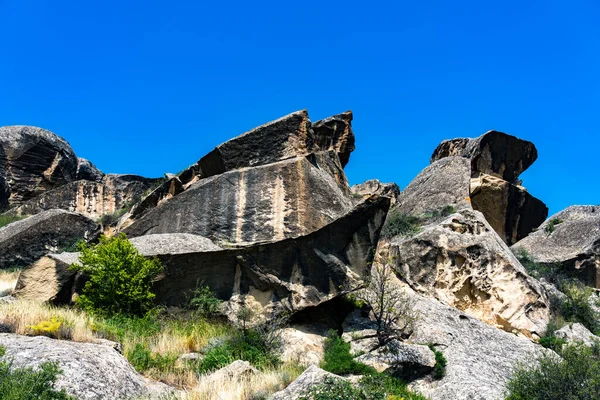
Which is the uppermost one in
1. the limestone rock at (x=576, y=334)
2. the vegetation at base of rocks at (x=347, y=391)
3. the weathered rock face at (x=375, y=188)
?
the weathered rock face at (x=375, y=188)

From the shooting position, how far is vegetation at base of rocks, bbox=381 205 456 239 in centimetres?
2233

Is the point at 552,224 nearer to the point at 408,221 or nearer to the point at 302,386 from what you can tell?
the point at 408,221

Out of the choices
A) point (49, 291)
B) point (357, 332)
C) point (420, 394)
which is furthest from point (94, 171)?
point (420, 394)

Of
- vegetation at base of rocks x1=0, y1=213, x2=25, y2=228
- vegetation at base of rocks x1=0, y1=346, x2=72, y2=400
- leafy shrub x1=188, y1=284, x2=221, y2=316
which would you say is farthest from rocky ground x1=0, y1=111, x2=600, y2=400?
vegetation at base of rocks x1=0, y1=213, x2=25, y2=228

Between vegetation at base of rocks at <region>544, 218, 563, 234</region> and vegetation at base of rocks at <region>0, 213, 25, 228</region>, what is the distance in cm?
2213

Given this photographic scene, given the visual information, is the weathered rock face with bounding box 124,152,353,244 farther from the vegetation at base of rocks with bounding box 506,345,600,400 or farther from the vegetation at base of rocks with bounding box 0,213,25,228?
the vegetation at base of rocks with bounding box 0,213,25,228

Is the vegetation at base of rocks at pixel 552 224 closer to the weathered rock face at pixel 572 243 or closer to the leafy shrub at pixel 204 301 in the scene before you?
the weathered rock face at pixel 572 243

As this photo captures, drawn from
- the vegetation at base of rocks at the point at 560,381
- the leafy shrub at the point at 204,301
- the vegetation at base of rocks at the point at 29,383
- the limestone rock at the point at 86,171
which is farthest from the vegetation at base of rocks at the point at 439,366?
the limestone rock at the point at 86,171

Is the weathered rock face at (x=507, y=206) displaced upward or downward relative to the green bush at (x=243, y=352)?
upward

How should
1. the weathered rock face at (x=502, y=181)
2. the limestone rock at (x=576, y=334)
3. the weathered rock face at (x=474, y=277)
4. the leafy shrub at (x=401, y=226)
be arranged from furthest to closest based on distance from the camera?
the weathered rock face at (x=502, y=181), the leafy shrub at (x=401, y=226), the weathered rock face at (x=474, y=277), the limestone rock at (x=576, y=334)

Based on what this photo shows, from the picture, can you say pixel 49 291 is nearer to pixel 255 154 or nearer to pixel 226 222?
pixel 226 222

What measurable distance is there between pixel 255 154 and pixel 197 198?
227cm

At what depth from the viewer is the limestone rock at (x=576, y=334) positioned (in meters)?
17.3

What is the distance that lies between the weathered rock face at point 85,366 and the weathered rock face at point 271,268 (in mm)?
4486
